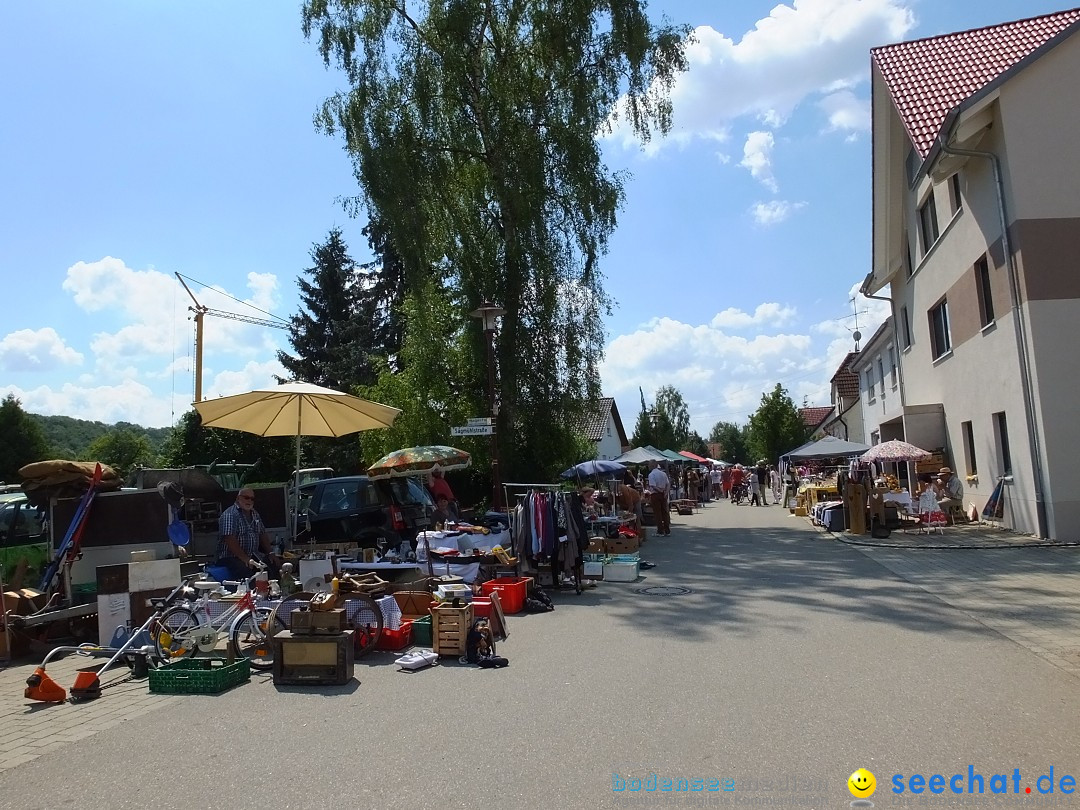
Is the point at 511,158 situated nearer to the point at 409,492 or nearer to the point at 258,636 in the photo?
the point at 409,492

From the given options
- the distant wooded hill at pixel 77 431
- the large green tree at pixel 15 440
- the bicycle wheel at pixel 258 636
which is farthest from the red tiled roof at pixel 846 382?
the distant wooded hill at pixel 77 431

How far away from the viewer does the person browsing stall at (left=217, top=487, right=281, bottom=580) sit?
9742mm

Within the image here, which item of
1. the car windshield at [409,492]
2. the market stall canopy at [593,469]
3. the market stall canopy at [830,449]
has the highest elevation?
the market stall canopy at [830,449]

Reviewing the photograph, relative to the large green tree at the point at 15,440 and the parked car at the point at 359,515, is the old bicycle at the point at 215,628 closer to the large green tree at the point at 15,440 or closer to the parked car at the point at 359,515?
the parked car at the point at 359,515

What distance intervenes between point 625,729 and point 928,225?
20442 mm

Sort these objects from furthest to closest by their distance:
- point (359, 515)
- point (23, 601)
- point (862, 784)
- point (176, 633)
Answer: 1. point (359, 515)
2. point (23, 601)
3. point (176, 633)
4. point (862, 784)

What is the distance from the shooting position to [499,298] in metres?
21.6

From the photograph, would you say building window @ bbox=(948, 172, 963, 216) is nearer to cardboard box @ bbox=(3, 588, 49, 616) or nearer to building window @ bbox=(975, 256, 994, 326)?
building window @ bbox=(975, 256, 994, 326)

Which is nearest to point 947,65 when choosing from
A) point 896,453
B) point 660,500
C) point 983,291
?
point 983,291

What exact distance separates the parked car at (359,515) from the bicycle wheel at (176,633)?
4924 millimetres

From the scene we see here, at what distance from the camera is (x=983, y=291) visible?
1788 centimetres

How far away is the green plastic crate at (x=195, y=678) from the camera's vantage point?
270 inches

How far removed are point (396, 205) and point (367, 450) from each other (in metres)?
8.25

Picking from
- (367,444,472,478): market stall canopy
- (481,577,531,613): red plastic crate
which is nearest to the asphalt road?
(481,577,531,613): red plastic crate
